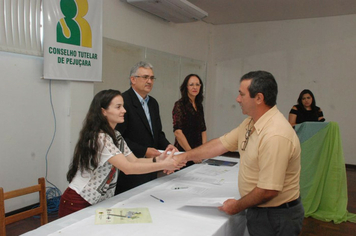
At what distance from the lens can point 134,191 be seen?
1.76 m

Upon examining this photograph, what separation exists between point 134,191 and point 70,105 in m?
2.10

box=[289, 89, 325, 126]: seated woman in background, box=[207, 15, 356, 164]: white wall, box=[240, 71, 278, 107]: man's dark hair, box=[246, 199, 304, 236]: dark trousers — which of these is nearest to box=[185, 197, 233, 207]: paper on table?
box=[246, 199, 304, 236]: dark trousers

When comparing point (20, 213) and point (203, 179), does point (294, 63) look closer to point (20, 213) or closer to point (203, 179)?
point (203, 179)

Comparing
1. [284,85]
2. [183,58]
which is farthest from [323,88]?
[183,58]

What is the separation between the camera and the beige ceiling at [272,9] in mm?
5105

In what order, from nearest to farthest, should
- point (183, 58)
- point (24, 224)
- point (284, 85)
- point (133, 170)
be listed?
1. point (133, 170)
2. point (24, 224)
3. point (183, 58)
4. point (284, 85)

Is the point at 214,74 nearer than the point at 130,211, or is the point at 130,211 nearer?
the point at 130,211

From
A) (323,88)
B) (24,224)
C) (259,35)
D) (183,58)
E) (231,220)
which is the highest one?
(259,35)

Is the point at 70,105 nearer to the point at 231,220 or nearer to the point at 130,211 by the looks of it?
the point at 130,211

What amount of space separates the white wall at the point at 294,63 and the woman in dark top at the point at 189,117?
4164 mm

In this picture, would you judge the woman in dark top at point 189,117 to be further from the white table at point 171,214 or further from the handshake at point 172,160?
the white table at point 171,214

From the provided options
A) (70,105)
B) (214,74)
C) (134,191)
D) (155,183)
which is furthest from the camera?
(214,74)

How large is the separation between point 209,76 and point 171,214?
5849 millimetres

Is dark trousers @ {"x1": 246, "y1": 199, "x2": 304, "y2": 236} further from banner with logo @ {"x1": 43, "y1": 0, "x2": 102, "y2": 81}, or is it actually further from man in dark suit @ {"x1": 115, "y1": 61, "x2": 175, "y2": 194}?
banner with logo @ {"x1": 43, "y1": 0, "x2": 102, "y2": 81}
